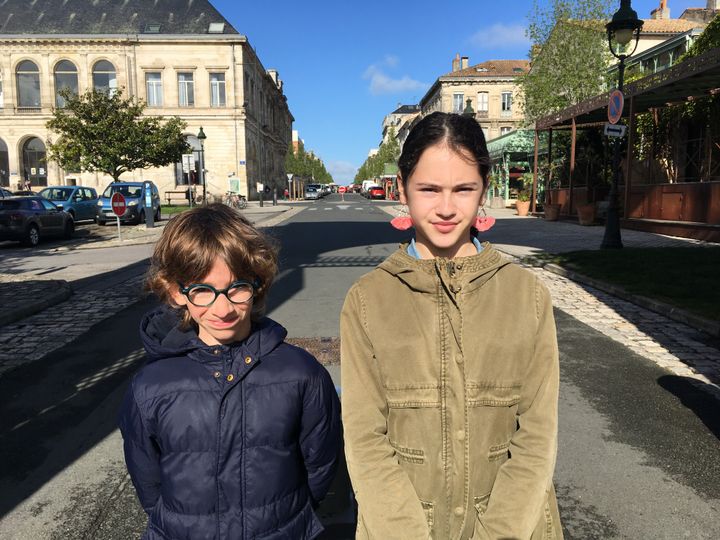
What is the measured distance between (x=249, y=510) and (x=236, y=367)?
0.43m

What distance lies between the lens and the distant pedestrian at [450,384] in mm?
1423

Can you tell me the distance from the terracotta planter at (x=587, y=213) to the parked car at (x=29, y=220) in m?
18.3

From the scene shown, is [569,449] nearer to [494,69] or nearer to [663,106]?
[663,106]

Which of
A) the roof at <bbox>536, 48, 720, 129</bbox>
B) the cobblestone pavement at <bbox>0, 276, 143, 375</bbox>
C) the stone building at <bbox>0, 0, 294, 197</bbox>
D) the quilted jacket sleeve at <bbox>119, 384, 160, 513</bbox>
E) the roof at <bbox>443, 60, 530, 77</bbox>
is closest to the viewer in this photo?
the quilted jacket sleeve at <bbox>119, 384, 160, 513</bbox>

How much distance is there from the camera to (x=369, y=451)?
1.46m

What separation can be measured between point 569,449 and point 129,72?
51.6m

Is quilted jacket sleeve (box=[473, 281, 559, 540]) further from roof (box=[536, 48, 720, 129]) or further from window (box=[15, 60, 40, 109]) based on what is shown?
window (box=[15, 60, 40, 109])

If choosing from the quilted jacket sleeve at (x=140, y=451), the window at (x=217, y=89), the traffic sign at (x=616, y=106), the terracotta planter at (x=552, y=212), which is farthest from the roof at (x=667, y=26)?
the quilted jacket sleeve at (x=140, y=451)

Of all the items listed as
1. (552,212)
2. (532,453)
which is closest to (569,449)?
(532,453)

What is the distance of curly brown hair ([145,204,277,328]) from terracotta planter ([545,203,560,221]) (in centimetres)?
2272

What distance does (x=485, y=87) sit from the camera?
66.8 m

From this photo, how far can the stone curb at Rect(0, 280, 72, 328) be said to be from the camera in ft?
22.2

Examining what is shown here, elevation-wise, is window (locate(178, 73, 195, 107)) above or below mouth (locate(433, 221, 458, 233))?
above

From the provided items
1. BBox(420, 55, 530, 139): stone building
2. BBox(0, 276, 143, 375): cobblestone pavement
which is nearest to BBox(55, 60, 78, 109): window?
BBox(420, 55, 530, 139): stone building
